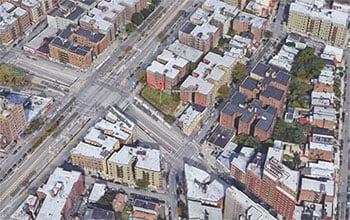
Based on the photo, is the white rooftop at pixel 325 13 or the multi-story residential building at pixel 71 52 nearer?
the multi-story residential building at pixel 71 52

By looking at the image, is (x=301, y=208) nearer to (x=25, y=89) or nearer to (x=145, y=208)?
(x=145, y=208)

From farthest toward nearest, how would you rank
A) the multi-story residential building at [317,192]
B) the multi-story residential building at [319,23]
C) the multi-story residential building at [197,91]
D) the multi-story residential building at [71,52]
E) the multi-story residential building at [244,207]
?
1. the multi-story residential building at [319,23]
2. the multi-story residential building at [71,52]
3. the multi-story residential building at [197,91]
4. the multi-story residential building at [317,192]
5. the multi-story residential building at [244,207]

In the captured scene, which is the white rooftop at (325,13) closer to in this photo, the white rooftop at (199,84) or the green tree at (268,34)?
the green tree at (268,34)

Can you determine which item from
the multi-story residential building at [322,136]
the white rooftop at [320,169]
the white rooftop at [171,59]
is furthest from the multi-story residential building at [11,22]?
the white rooftop at [320,169]

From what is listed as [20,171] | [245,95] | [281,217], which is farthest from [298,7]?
[20,171]

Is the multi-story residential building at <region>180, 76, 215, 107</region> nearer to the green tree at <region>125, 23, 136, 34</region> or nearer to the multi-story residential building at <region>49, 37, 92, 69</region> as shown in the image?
the multi-story residential building at <region>49, 37, 92, 69</region>

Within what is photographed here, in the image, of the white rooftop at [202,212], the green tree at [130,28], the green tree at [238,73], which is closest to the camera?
the white rooftop at [202,212]
